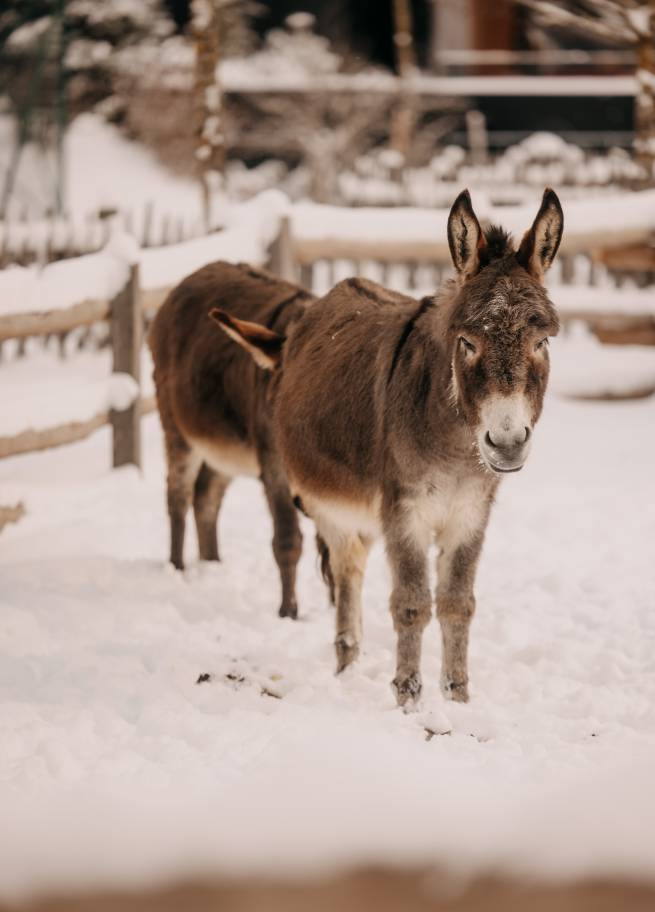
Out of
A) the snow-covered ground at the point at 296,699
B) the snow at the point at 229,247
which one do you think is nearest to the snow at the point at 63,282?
the snow at the point at 229,247

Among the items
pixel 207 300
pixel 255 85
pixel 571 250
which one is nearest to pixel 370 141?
pixel 255 85

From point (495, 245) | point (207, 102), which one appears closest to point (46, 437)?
point (495, 245)

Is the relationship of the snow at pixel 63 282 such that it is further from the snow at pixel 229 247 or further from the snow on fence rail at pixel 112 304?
the snow at pixel 229 247

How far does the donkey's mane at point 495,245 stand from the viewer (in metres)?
4.08

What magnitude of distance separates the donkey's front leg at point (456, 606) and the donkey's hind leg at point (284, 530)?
1314mm

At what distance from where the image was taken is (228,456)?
19.7 feet

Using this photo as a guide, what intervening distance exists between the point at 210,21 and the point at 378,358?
430 inches

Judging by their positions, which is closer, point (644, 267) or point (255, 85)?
point (644, 267)

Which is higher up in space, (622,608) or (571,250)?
(571,250)

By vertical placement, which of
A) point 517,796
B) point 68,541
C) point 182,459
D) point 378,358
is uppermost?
point 517,796

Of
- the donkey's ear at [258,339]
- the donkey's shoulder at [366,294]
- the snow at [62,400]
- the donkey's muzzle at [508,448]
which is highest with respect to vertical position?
the donkey's shoulder at [366,294]

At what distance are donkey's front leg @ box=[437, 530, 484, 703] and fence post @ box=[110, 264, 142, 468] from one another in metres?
3.82

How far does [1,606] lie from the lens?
5469 mm

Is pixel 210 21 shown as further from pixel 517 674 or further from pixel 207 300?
pixel 517 674
